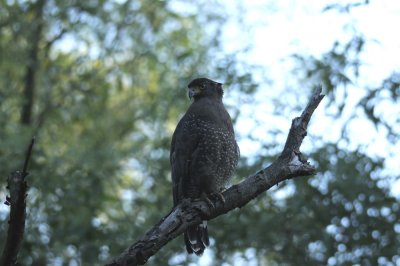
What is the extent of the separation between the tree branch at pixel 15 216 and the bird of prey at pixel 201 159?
2310 millimetres

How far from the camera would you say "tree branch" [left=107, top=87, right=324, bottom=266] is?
171 inches

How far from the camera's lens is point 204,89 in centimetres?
667

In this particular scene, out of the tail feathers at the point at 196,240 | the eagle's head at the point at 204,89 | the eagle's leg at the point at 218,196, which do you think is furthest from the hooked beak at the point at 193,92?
the eagle's leg at the point at 218,196

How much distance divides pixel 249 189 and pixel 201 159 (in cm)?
120

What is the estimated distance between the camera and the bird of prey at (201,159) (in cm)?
576

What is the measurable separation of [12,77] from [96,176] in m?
4.69

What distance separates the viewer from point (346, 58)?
775 centimetres

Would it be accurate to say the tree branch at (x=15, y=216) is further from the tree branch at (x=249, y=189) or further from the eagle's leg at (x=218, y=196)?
the eagle's leg at (x=218, y=196)

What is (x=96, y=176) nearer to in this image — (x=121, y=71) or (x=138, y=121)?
(x=138, y=121)

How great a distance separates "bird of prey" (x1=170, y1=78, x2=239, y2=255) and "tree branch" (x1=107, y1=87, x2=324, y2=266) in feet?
2.71

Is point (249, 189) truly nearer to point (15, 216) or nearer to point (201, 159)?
point (201, 159)

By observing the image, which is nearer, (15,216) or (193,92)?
(15,216)

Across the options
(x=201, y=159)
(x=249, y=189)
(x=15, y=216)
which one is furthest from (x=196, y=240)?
(x=15, y=216)

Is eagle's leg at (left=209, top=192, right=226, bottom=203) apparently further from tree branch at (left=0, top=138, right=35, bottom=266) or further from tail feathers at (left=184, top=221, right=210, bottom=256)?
tree branch at (left=0, top=138, right=35, bottom=266)
